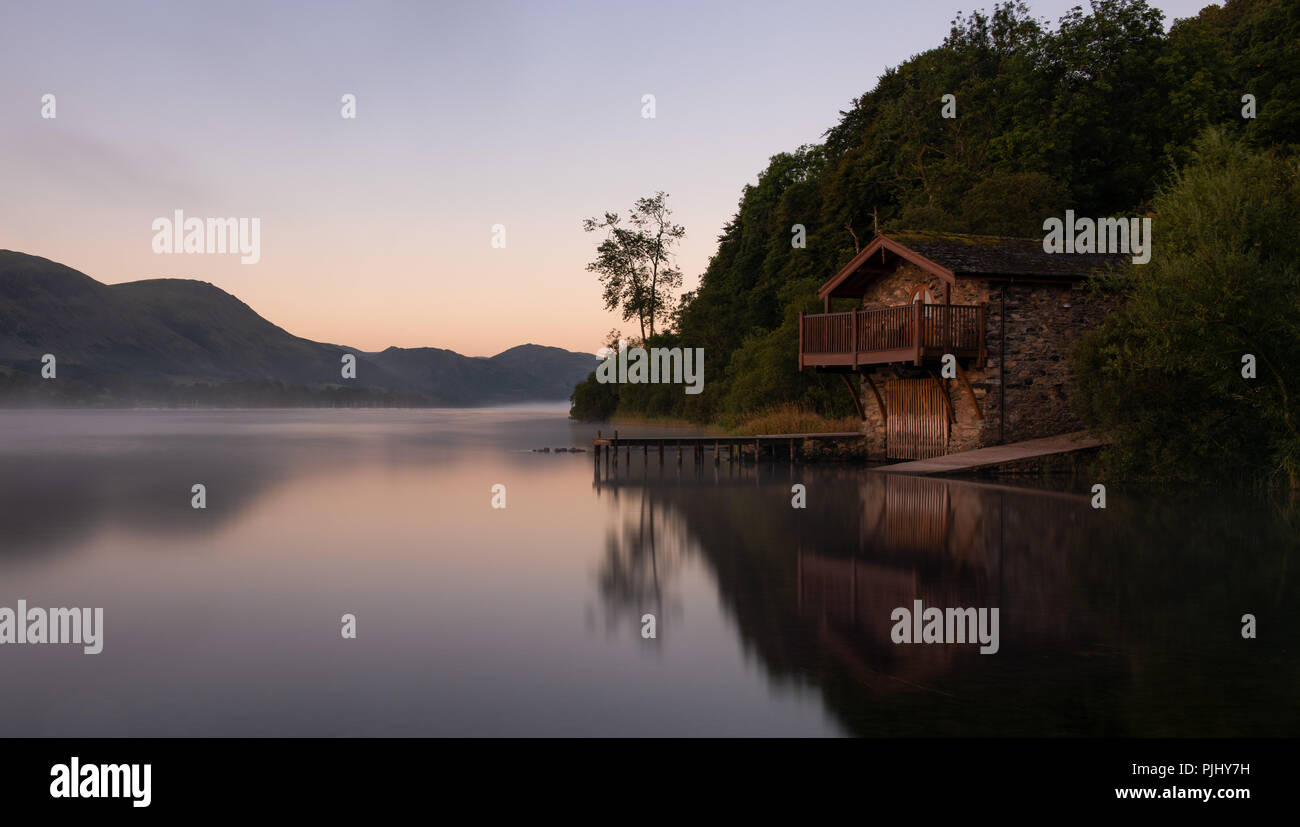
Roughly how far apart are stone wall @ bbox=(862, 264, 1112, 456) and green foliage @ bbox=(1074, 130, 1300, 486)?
436 cm

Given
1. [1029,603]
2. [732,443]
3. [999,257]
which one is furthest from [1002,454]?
[1029,603]

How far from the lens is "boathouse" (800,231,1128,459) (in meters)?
30.3

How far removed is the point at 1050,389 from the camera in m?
31.3

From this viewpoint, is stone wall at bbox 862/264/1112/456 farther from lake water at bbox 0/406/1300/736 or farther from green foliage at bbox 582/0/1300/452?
green foliage at bbox 582/0/1300/452

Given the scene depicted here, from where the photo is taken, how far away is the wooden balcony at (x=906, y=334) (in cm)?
3003

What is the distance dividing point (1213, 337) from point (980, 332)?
8467mm

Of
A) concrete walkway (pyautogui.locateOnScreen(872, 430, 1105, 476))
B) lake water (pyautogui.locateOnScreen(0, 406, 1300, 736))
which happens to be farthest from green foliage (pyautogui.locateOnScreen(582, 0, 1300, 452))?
lake water (pyautogui.locateOnScreen(0, 406, 1300, 736))

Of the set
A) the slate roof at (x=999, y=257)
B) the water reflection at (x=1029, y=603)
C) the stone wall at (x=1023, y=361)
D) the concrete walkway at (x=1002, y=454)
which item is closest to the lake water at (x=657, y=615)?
the water reflection at (x=1029, y=603)

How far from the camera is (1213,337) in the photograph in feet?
72.9

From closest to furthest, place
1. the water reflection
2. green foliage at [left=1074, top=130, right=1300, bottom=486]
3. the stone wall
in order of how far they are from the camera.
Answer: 1. the water reflection
2. green foliage at [left=1074, top=130, right=1300, bottom=486]
3. the stone wall

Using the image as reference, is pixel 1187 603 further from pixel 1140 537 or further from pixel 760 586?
pixel 1140 537

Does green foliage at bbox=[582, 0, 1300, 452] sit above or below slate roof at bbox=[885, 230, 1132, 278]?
above

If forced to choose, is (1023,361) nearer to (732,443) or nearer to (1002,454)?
(1002,454)

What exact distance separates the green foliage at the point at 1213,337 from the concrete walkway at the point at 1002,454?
87.4 inches
